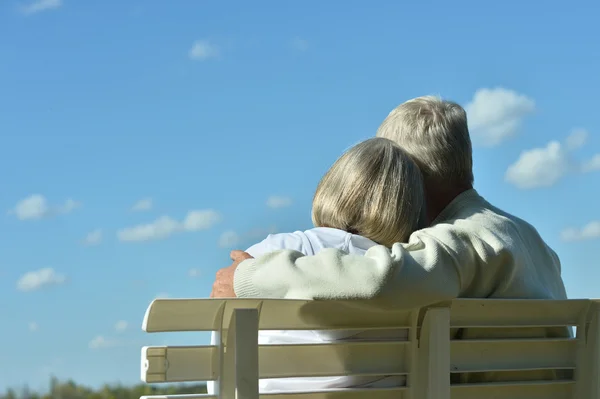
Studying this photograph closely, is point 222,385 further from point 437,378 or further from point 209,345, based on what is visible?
point 437,378

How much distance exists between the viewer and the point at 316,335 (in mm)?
2844

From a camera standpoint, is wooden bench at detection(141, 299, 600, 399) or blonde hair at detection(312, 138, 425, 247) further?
blonde hair at detection(312, 138, 425, 247)

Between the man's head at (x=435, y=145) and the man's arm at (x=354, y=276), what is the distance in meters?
0.76

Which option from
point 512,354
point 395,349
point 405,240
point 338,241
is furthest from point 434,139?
point 395,349

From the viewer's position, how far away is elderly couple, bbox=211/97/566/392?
2621 mm

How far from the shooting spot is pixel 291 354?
2656 mm

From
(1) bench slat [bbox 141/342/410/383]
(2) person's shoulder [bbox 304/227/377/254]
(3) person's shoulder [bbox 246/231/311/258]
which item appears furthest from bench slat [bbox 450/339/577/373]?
(3) person's shoulder [bbox 246/231/311/258]

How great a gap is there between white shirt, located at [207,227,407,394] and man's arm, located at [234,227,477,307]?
178 millimetres

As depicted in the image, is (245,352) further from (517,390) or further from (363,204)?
(517,390)

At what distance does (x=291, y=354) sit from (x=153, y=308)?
428mm

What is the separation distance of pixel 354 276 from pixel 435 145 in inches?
40.5

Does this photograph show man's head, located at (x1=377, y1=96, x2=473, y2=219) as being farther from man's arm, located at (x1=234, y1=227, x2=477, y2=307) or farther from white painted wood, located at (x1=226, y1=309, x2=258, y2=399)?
white painted wood, located at (x1=226, y1=309, x2=258, y2=399)

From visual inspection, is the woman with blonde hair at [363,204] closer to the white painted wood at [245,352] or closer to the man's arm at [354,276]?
the man's arm at [354,276]

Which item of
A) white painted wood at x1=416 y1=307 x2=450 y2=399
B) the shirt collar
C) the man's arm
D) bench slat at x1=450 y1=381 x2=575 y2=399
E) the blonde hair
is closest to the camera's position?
the man's arm
